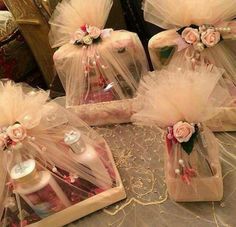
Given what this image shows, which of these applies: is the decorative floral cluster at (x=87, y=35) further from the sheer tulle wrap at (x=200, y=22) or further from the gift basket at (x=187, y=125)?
the gift basket at (x=187, y=125)

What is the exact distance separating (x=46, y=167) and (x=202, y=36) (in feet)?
1.53

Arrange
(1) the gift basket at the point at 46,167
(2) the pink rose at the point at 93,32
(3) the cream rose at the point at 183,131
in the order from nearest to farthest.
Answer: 1. (3) the cream rose at the point at 183,131
2. (1) the gift basket at the point at 46,167
3. (2) the pink rose at the point at 93,32

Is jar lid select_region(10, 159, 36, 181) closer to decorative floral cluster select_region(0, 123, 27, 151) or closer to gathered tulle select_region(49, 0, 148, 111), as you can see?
decorative floral cluster select_region(0, 123, 27, 151)

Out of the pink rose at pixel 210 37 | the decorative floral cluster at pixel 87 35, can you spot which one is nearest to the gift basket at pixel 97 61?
the decorative floral cluster at pixel 87 35

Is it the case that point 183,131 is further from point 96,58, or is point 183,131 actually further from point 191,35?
point 96,58

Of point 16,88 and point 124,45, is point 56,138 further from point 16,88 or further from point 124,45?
point 124,45

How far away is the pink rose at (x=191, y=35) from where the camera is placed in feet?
2.64

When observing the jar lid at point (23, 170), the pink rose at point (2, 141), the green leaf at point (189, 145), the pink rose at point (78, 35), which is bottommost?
the green leaf at point (189, 145)

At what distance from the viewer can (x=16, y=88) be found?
817mm

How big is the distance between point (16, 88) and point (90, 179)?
10.8 inches

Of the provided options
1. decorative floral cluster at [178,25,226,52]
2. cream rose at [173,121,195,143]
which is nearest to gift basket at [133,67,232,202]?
cream rose at [173,121,195,143]

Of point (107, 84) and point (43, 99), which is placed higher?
point (43, 99)

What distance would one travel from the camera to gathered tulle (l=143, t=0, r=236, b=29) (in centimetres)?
79

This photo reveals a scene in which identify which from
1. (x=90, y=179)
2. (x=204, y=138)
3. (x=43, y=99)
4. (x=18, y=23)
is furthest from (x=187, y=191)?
(x=18, y=23)
